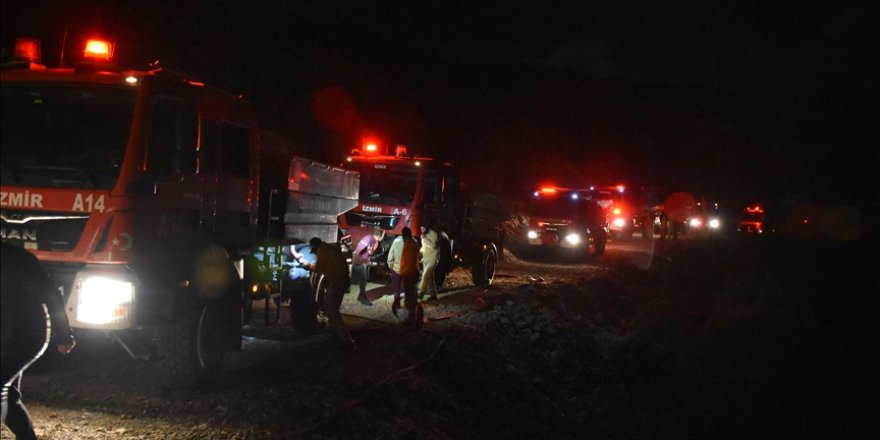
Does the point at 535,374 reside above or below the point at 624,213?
below

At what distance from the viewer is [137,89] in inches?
232

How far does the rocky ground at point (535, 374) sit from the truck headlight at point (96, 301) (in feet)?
2.87

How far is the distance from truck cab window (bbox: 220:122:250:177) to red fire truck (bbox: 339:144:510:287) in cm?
539

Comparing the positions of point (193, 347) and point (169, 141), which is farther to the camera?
point (193, 347)

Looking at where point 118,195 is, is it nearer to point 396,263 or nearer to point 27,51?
point 27,51

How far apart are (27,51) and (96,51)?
2.57 ft

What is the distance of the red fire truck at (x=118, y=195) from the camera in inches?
221

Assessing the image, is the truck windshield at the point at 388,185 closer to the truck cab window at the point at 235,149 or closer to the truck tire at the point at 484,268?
the truck tire at the point at 484,268

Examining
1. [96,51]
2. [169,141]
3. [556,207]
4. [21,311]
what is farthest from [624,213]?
[21,311]

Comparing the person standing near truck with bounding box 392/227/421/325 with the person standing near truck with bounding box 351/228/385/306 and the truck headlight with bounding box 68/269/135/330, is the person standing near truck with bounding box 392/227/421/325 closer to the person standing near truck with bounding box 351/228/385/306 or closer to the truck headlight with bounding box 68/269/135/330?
the person standing near truck with bounding box 351/228/385/306

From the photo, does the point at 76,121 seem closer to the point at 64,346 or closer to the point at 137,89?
the point at 137,89

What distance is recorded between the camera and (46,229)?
5.66m

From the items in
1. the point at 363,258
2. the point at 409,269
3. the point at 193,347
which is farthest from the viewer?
the point at 363,258

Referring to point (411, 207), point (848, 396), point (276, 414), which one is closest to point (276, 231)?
point (276, 414)
